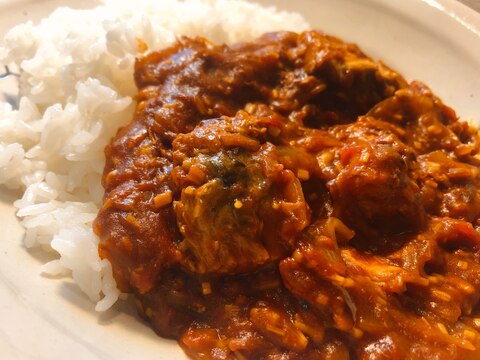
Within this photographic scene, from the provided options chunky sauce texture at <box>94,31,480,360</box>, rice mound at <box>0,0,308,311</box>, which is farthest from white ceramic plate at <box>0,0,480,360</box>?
chunky sauce texture at <box>94,31,480,360</box>

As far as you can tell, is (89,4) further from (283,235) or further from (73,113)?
(283,235)

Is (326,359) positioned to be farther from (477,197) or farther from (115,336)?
(477,197)

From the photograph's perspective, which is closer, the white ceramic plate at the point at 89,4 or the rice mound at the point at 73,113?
the white ceramic plate at the point at 89,4

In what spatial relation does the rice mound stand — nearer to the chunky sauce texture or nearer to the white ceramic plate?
the white ceramic plate

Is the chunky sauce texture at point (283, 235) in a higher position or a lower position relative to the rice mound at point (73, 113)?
higher

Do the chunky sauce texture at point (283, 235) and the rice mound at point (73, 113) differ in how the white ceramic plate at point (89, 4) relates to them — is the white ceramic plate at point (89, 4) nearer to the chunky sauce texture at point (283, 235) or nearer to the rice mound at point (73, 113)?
the rice mound at point (73, 113)

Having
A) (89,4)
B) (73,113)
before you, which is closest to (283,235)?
(73,113)

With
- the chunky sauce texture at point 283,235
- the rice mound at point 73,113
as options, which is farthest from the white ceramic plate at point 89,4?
the chunky sauce texture at point 283,235
